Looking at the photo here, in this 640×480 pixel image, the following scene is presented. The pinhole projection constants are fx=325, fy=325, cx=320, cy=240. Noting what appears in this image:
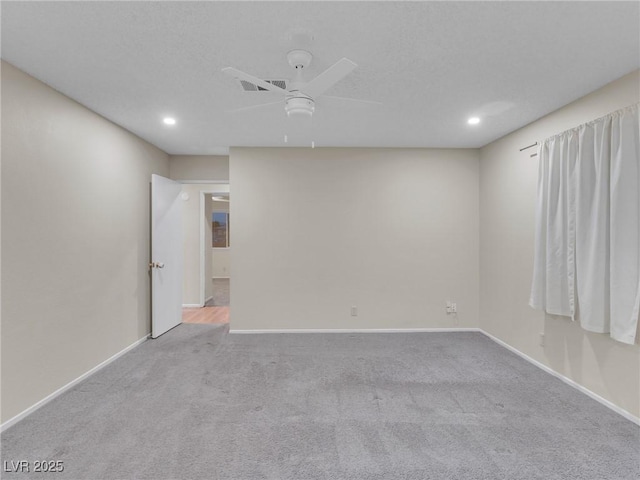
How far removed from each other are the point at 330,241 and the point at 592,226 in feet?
9.18

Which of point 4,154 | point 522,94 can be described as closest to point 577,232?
point 522,94

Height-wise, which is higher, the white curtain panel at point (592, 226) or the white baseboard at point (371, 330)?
the white curtain panel at point (592, 226)

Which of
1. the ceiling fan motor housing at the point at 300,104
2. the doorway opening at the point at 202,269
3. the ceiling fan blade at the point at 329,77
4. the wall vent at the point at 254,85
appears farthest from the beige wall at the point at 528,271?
the doorway opening at the point at 202,269

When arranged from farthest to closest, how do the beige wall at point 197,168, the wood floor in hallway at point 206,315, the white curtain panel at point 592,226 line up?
the wood floor in hallway at point 206,315 → the beige wall at point 197,168 → the white curtain panel at point 592,226

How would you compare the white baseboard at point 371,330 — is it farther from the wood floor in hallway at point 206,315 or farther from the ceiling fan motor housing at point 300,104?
the ceiling fan motor housing at point 300,104

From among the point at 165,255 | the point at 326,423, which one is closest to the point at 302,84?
the point at 326,423

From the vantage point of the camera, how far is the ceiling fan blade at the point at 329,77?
5.72 feet

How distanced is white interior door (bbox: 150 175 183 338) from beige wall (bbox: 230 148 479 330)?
1.07 m

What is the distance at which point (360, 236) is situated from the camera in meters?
4.52

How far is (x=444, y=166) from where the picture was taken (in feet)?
15.0

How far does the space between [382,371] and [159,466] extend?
2040 millimetres

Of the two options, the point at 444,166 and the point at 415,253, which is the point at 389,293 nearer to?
the point at 415,253

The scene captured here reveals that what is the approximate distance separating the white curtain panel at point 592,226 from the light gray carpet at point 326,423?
0.77 meters

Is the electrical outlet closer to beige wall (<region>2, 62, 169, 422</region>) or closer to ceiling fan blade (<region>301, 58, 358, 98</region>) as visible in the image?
ceiling fan blade (<region>301, 58, 358, 98</region>)
